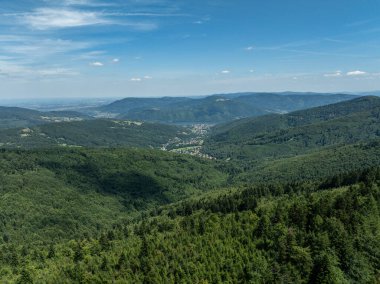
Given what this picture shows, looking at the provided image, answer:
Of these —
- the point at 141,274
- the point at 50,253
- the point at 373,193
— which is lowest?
the point at 50,253

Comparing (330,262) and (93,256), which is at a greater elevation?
(330,262)

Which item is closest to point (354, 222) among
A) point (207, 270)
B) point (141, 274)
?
point (207, 270)

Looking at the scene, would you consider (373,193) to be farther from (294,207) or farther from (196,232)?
(196,232)

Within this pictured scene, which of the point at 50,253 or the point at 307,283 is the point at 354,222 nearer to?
the point at 307,283

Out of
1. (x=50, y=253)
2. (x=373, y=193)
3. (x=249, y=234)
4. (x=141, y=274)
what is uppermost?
(x=373, y=193)

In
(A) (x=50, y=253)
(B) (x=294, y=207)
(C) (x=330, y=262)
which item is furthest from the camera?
(A) (x=50, y=253)

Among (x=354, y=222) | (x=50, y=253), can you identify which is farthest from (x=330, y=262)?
(x=50, y=253)

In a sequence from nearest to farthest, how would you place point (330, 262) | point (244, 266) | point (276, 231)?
point (330, 262) → point (244, 266) → point (276, 231)

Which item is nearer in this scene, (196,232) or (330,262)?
(330,262)

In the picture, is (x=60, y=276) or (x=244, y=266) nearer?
(x=244, y=266)

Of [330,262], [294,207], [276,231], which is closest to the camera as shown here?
[330,262]
